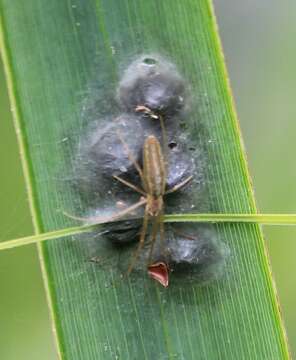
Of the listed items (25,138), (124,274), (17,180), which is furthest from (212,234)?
(17,180)

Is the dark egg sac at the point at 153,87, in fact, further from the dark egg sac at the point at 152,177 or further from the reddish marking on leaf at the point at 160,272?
the reddish marking on leaf at the point at 160,272

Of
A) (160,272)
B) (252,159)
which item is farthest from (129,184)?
(252,159)

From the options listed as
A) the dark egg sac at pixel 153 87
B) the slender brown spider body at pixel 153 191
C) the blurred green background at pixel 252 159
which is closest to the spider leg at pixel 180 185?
the slender brown spider body at pixel 153 191

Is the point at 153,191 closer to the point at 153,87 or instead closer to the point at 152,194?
the point at 152,194

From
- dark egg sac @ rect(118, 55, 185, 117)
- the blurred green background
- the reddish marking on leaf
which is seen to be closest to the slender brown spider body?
the reddish marking on leaf

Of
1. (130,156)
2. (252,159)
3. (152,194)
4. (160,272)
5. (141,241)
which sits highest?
(252,159)

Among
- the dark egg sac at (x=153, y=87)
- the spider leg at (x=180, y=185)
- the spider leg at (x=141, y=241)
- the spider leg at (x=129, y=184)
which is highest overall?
the dark egg sac at (x=153, y=87)

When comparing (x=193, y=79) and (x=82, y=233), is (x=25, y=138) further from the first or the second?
(x=193, y=79)

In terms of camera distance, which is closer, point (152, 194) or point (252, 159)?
point (152, 194)
